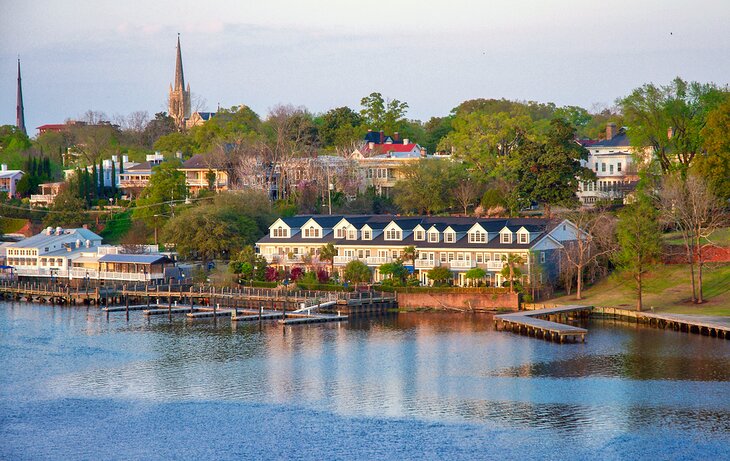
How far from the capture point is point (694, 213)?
7594 cm

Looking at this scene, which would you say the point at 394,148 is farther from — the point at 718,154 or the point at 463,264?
the point at 718,154

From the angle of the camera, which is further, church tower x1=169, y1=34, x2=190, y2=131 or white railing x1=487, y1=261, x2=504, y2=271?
church tower x1=169, y1=34, x2=190, y2=131

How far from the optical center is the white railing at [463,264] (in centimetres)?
8162

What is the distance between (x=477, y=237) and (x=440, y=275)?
4541 millimetres

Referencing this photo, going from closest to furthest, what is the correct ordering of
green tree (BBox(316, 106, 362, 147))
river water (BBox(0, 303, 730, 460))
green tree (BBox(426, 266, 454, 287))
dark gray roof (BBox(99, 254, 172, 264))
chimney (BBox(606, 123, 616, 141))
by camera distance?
river water (BBox(0, 303, 730, 460))
green tree (BBox(426, 266, 454, 287))
dark gray roof (BBox(99, 254, 172, 264))
chimney (BBox(606, 123, 616, 141))
green tree (BBox(316, 106, 362, 147))

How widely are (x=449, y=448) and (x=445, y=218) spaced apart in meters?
44.9

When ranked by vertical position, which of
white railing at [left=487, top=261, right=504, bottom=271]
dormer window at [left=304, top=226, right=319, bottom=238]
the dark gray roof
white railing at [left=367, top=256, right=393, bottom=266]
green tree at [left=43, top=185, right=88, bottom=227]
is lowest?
white railing at [left=487, top=261, right=504, bottom=271]

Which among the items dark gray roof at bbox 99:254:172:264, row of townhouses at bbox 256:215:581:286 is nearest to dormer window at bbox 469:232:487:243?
row of townhouses at bbox 256:215:581:286

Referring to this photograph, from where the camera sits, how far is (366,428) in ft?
154

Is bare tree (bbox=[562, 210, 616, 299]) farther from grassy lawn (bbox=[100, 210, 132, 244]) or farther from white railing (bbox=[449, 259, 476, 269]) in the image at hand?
grassy lawn (bbox=[100, 210, 132, 244])

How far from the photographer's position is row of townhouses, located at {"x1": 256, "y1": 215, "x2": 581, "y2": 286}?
8088 centimetres

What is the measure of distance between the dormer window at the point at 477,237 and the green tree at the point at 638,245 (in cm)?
1054

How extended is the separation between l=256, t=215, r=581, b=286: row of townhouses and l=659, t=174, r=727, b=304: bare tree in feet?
24.7

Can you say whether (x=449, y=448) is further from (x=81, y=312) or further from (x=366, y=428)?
(x=81, y=312)
